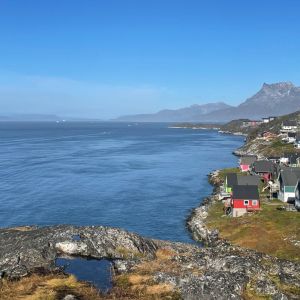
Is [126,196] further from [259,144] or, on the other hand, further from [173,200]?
[259,144]

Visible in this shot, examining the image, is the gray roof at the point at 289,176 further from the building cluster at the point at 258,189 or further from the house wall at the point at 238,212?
the house wall at the point at 238,212

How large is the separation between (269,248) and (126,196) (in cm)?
4943

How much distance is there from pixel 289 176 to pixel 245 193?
42.0ft

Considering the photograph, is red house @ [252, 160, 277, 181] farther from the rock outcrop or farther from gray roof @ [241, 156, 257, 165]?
the rock outcrop

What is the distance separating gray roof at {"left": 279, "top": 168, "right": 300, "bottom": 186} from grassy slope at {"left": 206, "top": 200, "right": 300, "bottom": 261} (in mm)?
5194

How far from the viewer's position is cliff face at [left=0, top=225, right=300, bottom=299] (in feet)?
128

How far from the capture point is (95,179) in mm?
128875

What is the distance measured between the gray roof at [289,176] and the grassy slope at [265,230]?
5.19 m

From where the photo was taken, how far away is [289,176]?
283 feet

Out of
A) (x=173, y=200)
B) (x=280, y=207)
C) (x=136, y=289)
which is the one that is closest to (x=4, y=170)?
(x=173, y=200)

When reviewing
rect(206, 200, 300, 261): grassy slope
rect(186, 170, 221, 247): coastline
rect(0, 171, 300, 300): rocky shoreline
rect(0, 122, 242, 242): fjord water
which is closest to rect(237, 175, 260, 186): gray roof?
rect(186, 170, 221, 247): coastline

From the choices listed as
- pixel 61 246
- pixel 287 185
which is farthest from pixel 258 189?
pixel 61 246

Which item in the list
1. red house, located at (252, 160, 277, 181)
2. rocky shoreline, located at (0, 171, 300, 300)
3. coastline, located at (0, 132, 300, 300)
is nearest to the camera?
coastline, located at (0, 132, 300, 300)

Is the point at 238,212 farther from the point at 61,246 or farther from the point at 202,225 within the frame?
the point at 61,246
